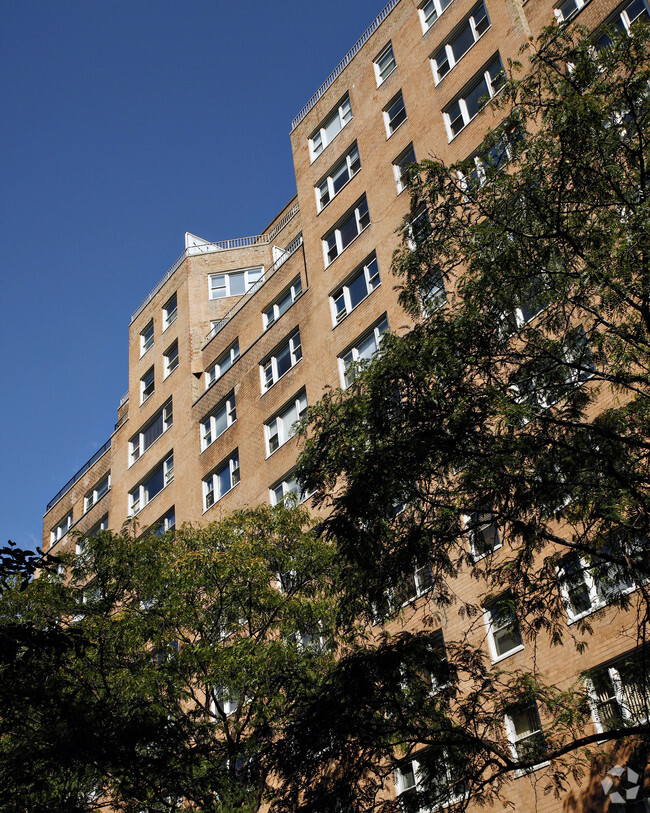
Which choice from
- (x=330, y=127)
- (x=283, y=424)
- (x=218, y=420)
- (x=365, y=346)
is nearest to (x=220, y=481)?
(x=218, y=420)

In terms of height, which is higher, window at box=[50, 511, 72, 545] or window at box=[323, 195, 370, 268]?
window at box=[50, 511, 72, 545]

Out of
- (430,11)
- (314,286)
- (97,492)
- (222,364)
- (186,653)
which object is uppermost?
(430,11)

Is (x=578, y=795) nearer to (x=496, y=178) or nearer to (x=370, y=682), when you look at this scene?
(x=370, y=682)

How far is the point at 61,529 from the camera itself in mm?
54781

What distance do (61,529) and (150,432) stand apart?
13665 millimetres

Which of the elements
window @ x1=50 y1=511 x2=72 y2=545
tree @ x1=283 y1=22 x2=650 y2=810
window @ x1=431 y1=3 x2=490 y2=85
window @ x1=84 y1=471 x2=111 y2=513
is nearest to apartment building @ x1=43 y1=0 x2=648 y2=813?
window @ x1=431 y1=3 x2=490 y2=85

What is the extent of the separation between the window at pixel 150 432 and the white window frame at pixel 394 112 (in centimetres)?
1678

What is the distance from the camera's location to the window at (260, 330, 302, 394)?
35.2m

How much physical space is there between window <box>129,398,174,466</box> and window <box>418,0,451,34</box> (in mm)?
20198

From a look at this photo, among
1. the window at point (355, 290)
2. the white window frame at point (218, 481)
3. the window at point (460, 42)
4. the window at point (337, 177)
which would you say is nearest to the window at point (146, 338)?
the white window frame at point (218, 481)

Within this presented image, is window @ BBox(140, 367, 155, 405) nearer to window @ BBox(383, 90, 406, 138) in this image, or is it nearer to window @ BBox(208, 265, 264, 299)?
window @ BBox(208, 265, 264, 299)

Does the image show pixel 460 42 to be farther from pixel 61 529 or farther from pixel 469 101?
pixel 61 529

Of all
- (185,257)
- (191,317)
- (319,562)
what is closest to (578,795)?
(319,562)

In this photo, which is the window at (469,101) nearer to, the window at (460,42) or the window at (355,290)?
the window at (460,42)
